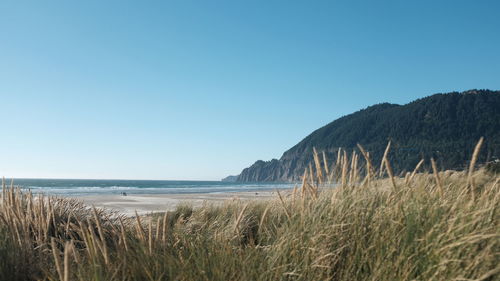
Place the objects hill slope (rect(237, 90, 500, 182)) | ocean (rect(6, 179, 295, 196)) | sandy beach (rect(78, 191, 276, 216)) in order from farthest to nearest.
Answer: hill slope (rect(237, 90, 500, 182)), ocean (rect(6, 179, 295, 196)), sandy beach (rect(78, 191, 276, 216))

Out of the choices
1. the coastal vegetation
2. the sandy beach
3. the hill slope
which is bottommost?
the sandy beach

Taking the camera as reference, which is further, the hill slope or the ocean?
the hill slope

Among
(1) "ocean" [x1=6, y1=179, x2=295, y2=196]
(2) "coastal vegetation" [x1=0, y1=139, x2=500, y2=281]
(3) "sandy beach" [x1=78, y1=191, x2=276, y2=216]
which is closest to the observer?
(2) "coastal vegetation" [x1=0, y1=139, x2=500, y2=281]

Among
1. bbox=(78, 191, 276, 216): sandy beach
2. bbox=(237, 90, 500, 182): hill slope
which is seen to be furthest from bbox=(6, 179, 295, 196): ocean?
bbox=(237, 90, 500, 182): hill slope

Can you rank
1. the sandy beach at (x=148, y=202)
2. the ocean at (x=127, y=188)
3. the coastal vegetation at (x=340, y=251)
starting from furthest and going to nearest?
the ocean at (x=127, y=188)
the sandy beach at (x=148, y=202)
the coastal vegetation at (x=340, y=251)

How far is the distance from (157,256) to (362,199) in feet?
5.10

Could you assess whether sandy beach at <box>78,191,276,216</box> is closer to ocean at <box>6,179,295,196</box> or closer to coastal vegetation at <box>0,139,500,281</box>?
ocean at <box>6,179,295,196</box>

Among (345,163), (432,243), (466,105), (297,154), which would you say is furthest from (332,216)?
(297,154)

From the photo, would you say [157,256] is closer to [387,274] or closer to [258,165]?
[387,274]

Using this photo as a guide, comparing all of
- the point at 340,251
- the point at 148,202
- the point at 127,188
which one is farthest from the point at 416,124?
the point at 340,251

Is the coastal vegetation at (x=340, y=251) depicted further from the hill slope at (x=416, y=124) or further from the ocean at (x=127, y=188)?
the hill slope at (x=416, y=124)

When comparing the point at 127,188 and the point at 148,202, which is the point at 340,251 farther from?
the point at 127,188

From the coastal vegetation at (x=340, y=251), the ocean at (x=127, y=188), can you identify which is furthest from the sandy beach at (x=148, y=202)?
the coastal vegetation at (x=340, y=251)

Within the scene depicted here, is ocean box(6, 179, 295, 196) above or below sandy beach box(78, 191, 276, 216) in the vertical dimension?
above
